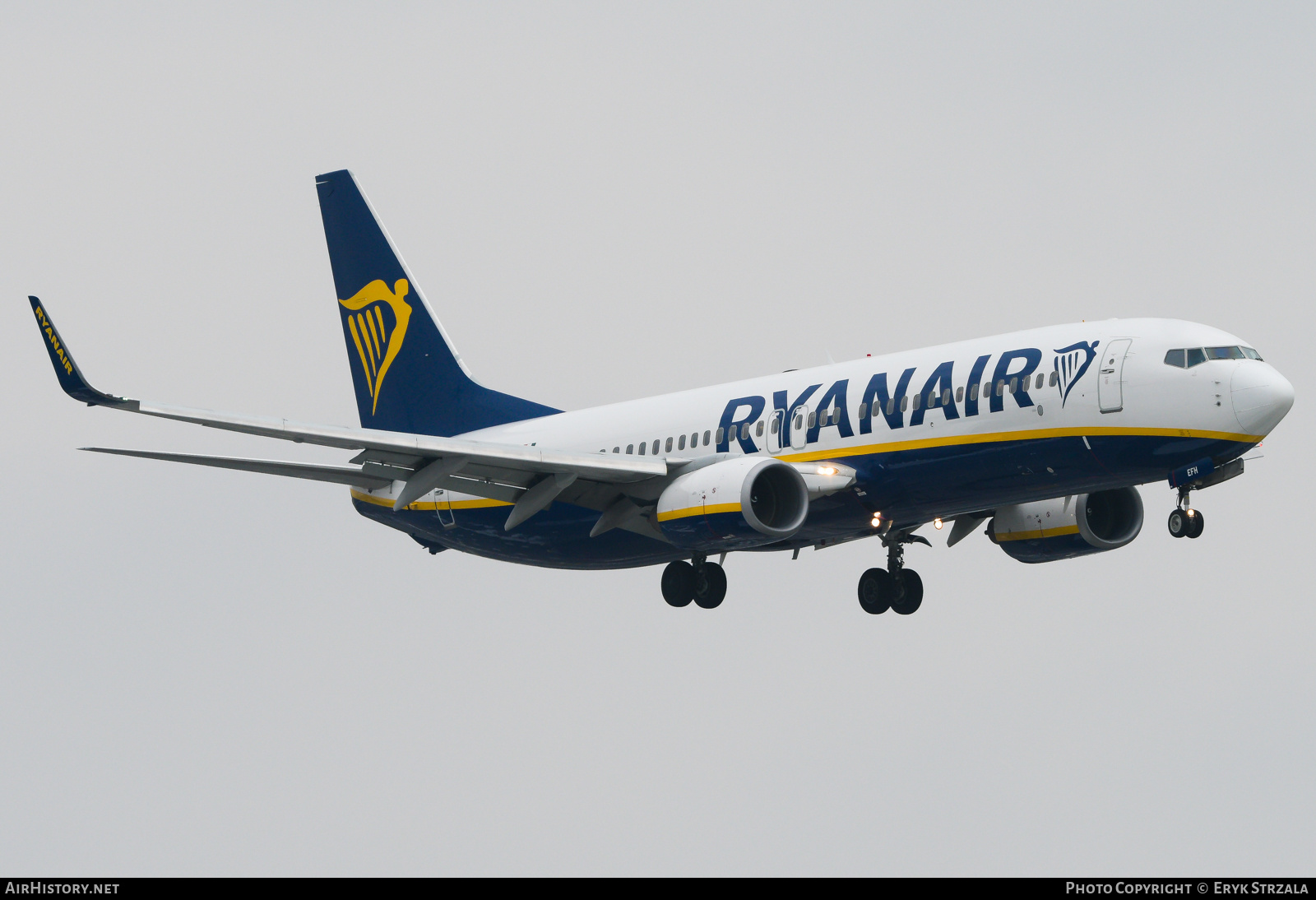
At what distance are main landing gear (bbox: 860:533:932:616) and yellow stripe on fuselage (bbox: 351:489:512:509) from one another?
28.2 feet

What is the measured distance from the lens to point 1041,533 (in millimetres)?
42594

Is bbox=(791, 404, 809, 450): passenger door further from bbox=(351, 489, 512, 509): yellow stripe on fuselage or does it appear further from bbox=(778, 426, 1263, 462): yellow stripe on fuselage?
bbox=(351, 489, 512, 509): yellow stripe on fuselage

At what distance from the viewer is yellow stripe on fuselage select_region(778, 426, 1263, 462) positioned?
34.1 metres

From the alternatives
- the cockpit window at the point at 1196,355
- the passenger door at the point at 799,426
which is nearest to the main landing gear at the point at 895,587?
the passenger door at the point at 799,426

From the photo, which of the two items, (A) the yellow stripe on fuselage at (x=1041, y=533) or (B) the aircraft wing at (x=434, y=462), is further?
(A) the yellow stripe on fuselage at (x=1041, y=533)

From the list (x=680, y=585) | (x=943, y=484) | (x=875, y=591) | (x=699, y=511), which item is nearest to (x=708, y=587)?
(x=680, y=585)

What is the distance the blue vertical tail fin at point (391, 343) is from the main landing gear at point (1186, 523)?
1682 centimetres

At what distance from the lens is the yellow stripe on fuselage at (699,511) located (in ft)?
119

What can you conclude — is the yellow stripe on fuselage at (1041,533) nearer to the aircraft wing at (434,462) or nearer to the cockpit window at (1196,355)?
the cockpit window at (1196,355)

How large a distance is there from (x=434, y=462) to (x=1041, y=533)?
14.1 meters

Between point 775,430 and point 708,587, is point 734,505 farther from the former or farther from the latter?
point 708,587

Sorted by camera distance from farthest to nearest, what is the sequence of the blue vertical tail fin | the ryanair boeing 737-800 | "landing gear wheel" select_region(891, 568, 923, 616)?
1. the blue vertical tail fin
2. "landing gear wheel" select_region(891, 568, 923, 616)
3. the ryanair boeing 737-800

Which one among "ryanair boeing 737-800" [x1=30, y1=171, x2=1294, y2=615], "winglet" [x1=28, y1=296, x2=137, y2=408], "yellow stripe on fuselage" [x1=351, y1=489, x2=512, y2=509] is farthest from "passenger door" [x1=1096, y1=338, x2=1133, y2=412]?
"winglet" [x1=28, y1=296, x2=137, y2=408]

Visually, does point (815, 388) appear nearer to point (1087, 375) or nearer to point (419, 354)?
point (1087, 375)
